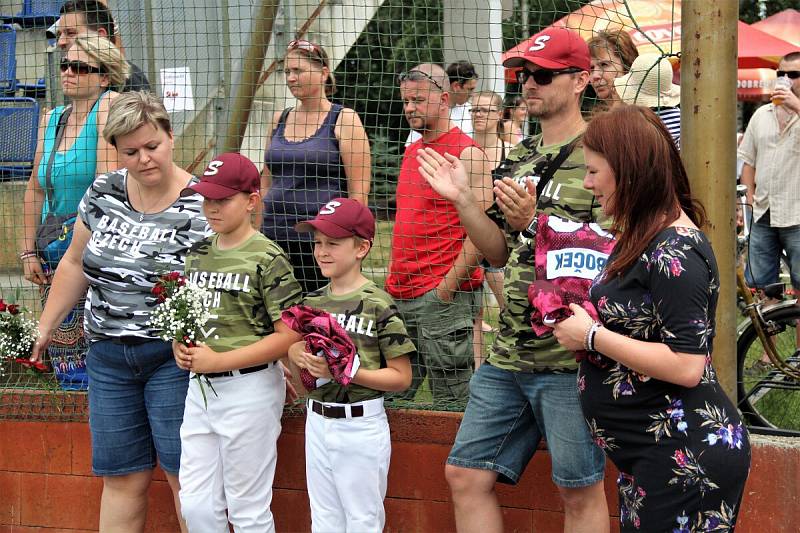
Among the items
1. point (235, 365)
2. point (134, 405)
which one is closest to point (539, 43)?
point (235, 365)

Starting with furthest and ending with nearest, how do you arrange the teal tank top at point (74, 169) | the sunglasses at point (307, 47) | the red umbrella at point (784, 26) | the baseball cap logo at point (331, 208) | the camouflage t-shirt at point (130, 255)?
the red umbrella at point (784, 26)
the teal tank top at point (74, 169)
the sunglasses at point (307, 47)
the camouflage t-shirt at point (130, 255)
the baseball cap logo at point (331, 208)

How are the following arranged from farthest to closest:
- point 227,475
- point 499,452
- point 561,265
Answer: point 227,475 < point 499,452 < point 561,265

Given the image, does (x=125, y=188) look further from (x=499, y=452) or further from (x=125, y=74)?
(x=499, y=452)

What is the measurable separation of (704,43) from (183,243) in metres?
2.10

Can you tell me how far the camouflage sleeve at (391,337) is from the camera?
3668mm

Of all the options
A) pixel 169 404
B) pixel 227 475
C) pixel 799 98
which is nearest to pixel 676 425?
pixel 227 475

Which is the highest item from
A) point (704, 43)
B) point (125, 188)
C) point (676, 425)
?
point (704, 43)

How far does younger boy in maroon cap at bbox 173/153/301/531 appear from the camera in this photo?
3.79 metres

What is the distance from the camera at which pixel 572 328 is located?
2789mm

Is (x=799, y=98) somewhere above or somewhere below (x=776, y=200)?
above

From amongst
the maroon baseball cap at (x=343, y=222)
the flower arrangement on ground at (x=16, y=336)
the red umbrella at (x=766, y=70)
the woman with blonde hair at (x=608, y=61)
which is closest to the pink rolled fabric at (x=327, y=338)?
the maroon baseball cap at (x=343, y=222)

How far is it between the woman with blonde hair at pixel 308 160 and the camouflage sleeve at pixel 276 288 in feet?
2.60

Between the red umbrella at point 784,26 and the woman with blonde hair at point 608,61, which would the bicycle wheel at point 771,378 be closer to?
the woman with blonde hair at point 608,61

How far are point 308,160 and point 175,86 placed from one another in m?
0.91
